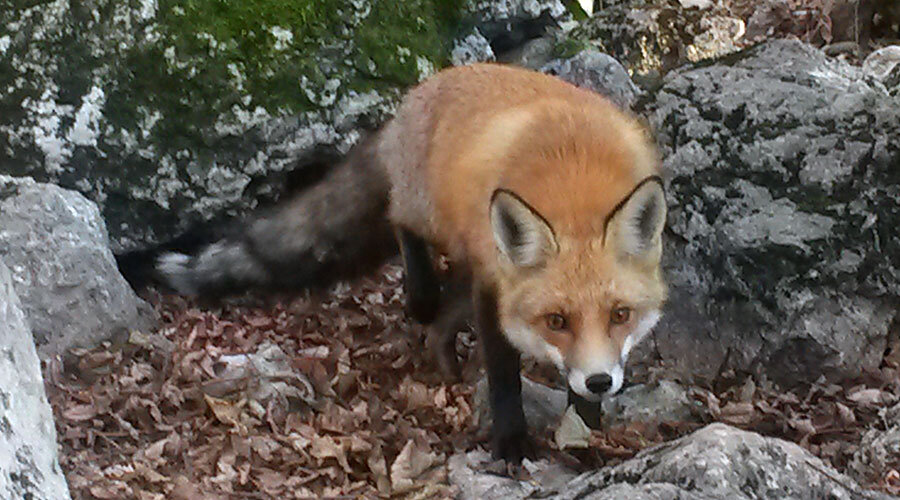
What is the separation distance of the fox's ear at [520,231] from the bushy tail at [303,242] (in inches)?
79.0

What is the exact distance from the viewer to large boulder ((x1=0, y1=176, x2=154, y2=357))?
4.89 metres

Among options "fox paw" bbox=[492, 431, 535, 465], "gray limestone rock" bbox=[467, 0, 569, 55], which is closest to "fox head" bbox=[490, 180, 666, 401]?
"fox paw" bbox=[492, 431, 535, 465]

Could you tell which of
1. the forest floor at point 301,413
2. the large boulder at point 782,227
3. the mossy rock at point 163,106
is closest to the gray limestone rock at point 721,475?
the forest floor at point 301,413

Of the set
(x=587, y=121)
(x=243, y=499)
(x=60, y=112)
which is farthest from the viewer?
(x=60, y=112)

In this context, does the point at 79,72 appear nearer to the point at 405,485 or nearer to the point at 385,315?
the point at 385,315

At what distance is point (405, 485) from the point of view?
384 centimetres

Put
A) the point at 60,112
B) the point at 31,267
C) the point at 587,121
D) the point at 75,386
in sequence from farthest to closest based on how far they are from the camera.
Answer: the point at 60,112
the point at 31,267
the point at 75,386
the point at 587,121

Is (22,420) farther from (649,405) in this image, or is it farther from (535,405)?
(649,405)

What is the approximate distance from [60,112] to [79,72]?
0.24m

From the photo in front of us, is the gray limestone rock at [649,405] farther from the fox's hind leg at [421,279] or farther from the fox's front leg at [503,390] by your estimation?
the fox's hind leg at [421,279]

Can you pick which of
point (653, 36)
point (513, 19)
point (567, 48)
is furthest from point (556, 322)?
point (653, 36)

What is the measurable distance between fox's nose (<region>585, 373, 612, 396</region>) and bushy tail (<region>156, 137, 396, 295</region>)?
243 centimetres

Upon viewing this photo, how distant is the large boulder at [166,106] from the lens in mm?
5590

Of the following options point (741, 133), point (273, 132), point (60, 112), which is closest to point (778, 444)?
point (741, 133)
